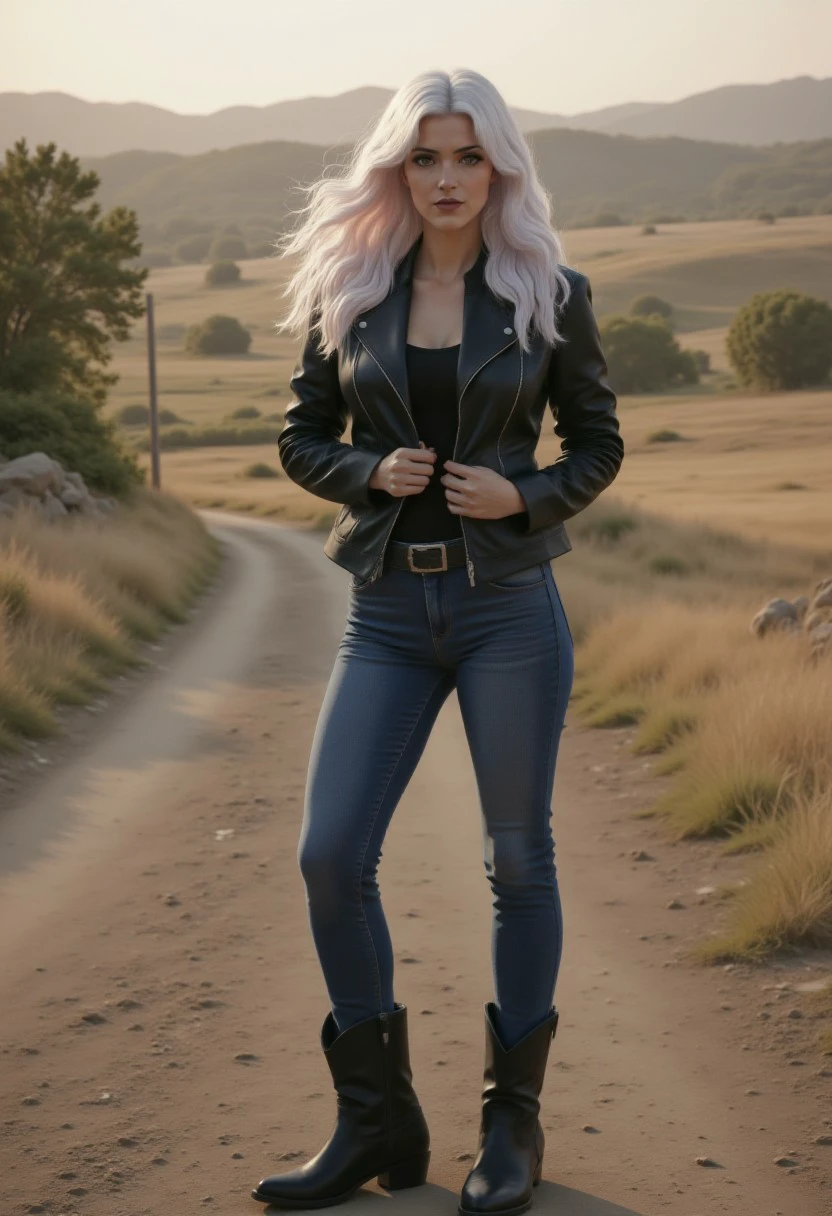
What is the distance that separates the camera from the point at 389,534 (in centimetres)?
324

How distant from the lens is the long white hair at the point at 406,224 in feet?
10.5

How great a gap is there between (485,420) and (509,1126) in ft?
4.98

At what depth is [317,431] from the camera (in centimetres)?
352

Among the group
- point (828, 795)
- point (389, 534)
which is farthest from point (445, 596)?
point (828, 795)

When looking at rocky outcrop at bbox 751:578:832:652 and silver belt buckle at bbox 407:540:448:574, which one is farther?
rocky outcrop at bbox 751:578:832:652

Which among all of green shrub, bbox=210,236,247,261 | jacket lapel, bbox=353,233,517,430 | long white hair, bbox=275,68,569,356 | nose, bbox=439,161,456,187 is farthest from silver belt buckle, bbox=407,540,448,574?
green shrub, bbox=210,236,247,261

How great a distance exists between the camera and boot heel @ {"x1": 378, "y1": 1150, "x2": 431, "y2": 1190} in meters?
3.37

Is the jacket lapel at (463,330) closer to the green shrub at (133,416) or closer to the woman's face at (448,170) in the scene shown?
the woman's face at (448,170)

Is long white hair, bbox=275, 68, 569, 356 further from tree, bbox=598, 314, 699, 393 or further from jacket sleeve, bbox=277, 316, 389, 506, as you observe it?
tree, bbox=598, 314, 699, 393

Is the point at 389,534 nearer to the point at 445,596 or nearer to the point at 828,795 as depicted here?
the point at 445,596

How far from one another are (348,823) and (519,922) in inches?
17.1

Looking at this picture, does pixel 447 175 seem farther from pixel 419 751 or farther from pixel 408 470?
A: pixel 419 751

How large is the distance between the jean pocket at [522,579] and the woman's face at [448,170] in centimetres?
75

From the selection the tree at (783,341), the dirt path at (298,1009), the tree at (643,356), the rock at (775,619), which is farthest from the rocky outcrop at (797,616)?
the tree at (643,356)
